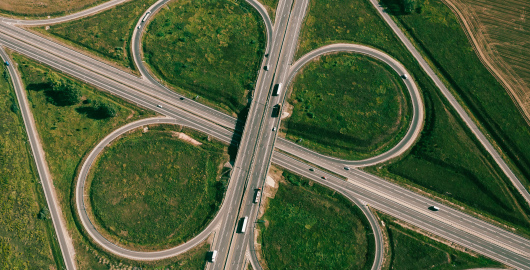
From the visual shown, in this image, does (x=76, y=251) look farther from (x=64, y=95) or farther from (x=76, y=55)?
(x=76, y=55)

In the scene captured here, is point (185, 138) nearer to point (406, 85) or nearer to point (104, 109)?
point (104, 109)

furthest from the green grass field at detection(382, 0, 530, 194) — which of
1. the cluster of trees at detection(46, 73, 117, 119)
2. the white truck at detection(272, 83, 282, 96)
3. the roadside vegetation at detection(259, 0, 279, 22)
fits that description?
the cluster of trees at detection(46, 73, 117, 119)

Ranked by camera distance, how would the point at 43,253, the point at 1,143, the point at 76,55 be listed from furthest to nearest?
1. the point at 76,55
2. the point at 1,143
3. the point at 43,253

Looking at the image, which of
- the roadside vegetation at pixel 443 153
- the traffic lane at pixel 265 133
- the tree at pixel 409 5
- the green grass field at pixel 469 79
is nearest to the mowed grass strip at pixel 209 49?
the traffic lane at pixel 265 133

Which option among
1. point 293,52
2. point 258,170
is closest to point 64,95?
point 258,170

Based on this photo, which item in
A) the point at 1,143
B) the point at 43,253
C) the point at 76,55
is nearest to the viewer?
the point at 43,253

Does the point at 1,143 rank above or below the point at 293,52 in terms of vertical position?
below

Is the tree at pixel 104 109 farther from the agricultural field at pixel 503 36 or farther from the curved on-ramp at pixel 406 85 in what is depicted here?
the agricultural field at pixel 503 36
